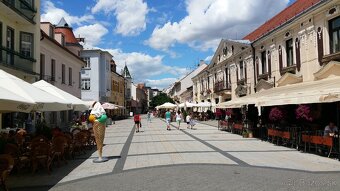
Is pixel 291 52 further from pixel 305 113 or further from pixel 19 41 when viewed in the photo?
pixel 19 41

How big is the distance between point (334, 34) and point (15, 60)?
16120 millimetres

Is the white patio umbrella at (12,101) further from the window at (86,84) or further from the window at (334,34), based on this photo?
the window at (86,84)

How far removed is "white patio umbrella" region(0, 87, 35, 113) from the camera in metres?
6.32

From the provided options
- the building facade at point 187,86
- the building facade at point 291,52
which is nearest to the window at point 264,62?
the building facade at point 291,52

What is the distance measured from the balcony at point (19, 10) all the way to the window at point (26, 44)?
862 mm

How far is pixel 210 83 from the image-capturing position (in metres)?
50.6

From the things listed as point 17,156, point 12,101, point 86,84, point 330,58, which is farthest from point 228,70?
point 12,101

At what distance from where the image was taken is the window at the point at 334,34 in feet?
59.1

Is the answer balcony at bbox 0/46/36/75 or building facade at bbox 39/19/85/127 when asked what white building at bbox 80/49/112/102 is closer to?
building facade at bbox 39/19/85/127

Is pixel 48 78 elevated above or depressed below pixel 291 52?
below

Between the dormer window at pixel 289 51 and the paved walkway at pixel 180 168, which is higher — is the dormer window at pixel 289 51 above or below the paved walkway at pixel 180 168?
above

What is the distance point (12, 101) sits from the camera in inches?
254

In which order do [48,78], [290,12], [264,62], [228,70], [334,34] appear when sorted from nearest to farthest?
[334,34]
[48,78]
[290,12]
[264,62]
[228,70]

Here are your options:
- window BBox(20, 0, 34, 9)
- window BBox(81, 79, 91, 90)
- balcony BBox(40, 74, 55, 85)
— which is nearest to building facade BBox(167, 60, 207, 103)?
window BBox(81, 79, 91, 90)
